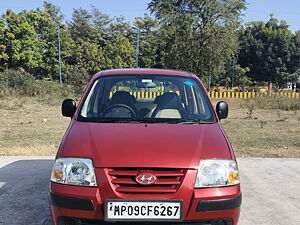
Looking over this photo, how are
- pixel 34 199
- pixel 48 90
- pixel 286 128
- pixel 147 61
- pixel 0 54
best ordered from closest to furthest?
1. pixel 34 199
2. pixel 286 128
3. pixel 48 90
4. pixel 0 54
5. pixel 147 61

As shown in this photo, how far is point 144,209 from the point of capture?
2381mm

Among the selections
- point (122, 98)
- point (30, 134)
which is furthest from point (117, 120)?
point (30, 134)

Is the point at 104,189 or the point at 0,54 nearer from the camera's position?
the point at 104,189

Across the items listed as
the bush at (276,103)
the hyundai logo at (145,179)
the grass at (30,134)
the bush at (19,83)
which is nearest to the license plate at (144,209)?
the hyundai logo at (145,179)

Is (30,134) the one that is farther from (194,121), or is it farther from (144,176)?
(144,176)

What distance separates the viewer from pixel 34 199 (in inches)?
160

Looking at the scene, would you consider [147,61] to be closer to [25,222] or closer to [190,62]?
[190,62]

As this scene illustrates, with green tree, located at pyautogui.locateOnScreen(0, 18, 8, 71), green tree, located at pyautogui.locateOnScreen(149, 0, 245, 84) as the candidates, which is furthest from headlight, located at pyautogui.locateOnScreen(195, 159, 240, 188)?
green tree, located at pyautogui.locateOnScreen(0, 18, 8, 71)

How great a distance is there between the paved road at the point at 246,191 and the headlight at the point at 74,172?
3.51 feet

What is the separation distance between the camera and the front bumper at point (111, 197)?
2.39 metres

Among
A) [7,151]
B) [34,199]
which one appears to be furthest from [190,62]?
[34,199]

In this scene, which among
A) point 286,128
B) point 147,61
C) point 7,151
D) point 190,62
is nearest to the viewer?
point 7,151

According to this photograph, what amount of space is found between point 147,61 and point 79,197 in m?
40.7

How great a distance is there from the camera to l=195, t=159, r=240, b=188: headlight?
2.49m
